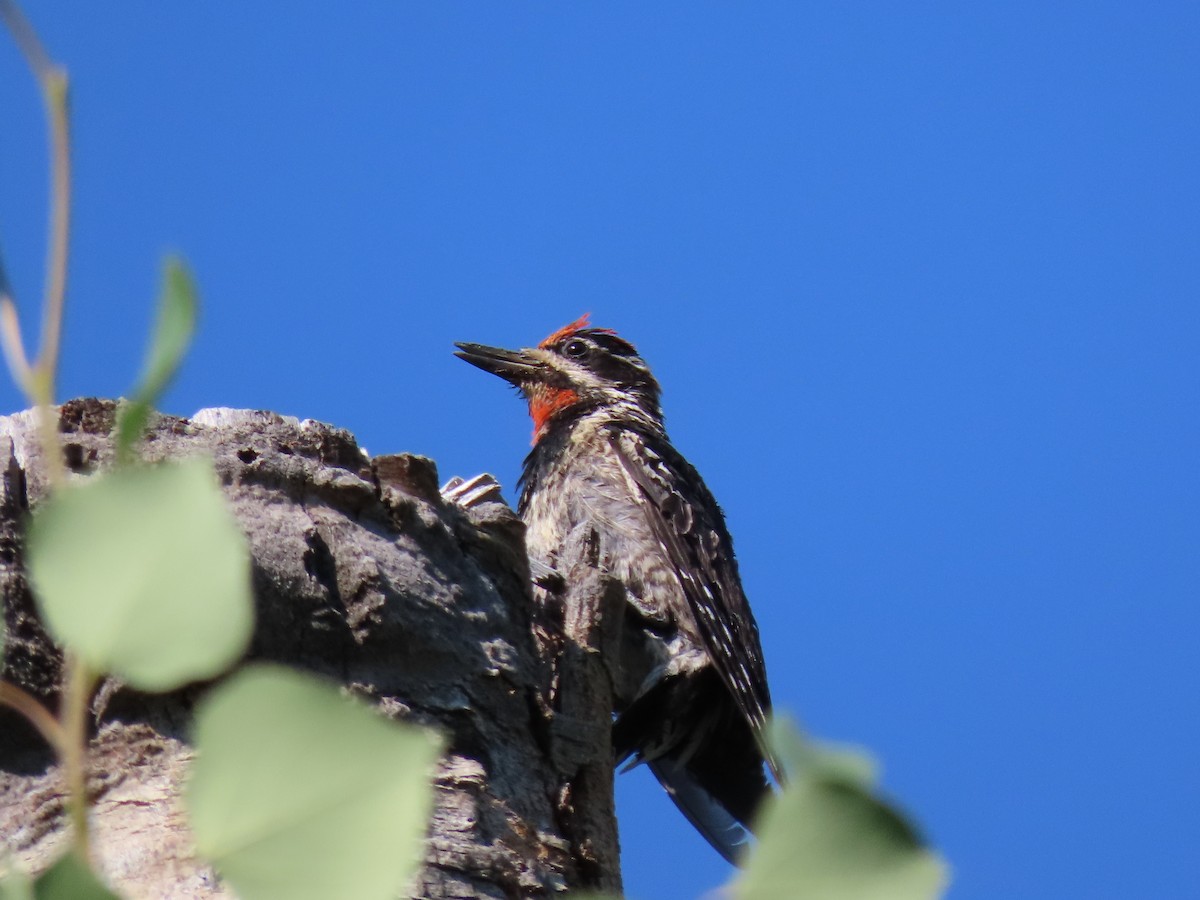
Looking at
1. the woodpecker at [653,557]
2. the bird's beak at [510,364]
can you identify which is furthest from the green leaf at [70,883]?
the bird's beak at [510,364]

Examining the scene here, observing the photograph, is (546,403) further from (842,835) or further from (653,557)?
(842,835)

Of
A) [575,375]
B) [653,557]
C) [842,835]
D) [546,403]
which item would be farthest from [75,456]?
[575,375]

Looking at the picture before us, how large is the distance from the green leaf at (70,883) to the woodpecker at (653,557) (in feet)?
10.9

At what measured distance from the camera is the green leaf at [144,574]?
64 centimetres

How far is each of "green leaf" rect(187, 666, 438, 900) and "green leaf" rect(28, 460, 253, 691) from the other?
30 mm

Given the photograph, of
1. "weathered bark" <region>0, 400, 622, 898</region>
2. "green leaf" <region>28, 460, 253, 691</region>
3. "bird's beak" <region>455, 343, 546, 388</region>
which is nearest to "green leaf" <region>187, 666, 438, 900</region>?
"green leaf" <region>28, 460, 253, 691</region>

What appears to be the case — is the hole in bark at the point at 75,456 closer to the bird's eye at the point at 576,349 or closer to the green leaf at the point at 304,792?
the green leaf at the point at 304,792

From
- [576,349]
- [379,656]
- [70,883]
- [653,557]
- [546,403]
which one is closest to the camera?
[70,883]

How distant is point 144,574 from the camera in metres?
0.65

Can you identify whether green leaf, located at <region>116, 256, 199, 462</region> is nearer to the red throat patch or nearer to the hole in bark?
the hole in bark

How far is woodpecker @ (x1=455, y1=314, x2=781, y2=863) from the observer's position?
5.22m

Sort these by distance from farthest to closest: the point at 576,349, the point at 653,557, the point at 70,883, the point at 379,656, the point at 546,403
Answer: the point at 576,349 → the point at 546,403 → the point at 653,557 → the point at 379,656 → the point at 70,883

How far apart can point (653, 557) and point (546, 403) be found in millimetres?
1402

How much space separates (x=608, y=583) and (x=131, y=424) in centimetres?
290
